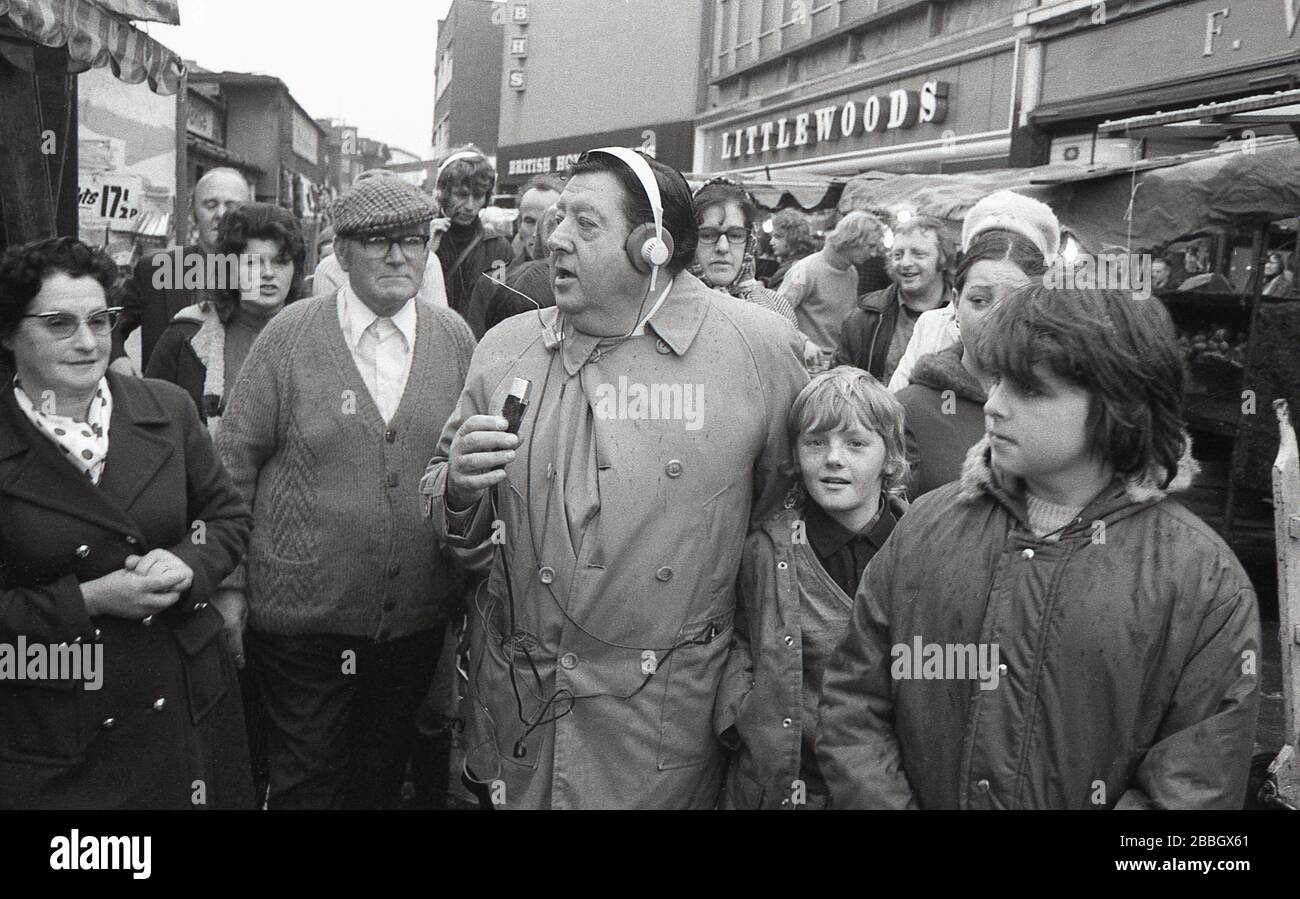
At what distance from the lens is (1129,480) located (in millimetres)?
2148

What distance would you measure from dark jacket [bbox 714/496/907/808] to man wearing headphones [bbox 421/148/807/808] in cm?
5

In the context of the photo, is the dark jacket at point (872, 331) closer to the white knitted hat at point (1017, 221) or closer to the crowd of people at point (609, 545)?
the crowd of people at point (609, 545)

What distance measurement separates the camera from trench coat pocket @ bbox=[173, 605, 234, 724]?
300 cm

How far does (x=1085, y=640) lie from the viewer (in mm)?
2076

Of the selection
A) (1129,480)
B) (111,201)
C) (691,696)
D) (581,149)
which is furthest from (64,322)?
(581,149)

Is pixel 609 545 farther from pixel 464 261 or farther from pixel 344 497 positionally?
pixel 464 261

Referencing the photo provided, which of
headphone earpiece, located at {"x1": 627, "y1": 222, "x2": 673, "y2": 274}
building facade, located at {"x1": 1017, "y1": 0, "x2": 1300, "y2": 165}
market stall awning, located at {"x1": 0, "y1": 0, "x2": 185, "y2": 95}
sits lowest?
headphone earpiece, located at {"x1": 627, "y1": 222, "x2": 673, "y2": 274}

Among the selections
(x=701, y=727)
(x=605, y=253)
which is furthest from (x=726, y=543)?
(x=605, y=253)

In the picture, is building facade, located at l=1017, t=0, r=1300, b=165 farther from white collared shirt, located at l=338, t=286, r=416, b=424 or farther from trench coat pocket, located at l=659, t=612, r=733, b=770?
trench coat pocket, located at l=659, t=612, r=733, b=770

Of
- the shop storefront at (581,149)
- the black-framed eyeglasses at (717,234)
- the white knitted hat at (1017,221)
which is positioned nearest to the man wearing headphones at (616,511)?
the white knitted hat at (1017,221)

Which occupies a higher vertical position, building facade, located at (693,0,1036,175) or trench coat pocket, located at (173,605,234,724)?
building facade, located at (693,0,1036,175)

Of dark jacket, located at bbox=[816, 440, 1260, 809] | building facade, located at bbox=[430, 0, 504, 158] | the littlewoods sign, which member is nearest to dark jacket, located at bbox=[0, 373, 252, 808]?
dark jacket, located at bbox=[816, 440, 1260, 809]

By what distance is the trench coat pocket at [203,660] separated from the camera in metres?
3.00

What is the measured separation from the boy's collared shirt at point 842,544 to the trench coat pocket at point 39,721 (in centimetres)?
177
